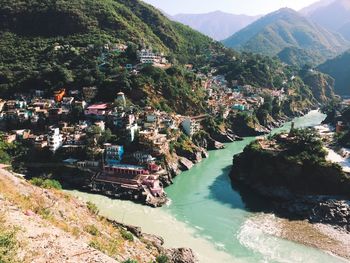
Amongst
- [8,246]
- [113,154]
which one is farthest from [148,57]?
[8,246]

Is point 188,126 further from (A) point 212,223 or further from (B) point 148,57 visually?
(A) point 212,223

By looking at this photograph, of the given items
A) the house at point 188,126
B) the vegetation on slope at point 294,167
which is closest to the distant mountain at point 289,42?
the house at point 188,126

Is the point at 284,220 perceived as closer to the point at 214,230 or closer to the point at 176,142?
the point at 214,230

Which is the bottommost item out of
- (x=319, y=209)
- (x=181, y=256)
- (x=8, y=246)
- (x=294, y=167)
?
(x=181, y=256)

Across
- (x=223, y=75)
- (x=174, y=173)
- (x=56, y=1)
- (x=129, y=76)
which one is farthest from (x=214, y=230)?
(x=56, y=1)

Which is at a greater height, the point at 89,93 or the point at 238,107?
the point at 89,93

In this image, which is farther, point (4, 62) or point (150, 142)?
point (4, 62)

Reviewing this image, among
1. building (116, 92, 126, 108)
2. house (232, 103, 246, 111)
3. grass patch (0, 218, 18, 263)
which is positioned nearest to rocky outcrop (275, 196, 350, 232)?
grass patch (0, 218, 18, 263)
